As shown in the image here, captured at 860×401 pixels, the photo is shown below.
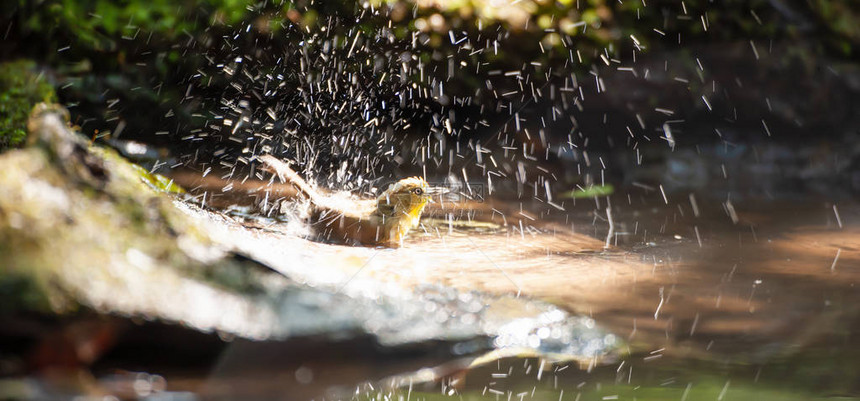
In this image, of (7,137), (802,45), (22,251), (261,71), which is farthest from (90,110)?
(802,45)

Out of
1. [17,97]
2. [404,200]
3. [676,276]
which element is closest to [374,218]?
[404,200]

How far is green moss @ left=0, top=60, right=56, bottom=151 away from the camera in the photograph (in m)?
4.37

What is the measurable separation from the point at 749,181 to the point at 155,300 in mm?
5647

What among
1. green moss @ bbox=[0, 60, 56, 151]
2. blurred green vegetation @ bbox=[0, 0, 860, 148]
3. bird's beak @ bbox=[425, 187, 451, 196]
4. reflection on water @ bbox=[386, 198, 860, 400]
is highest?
blurred green vegetation @ bbox=[0, 0, 860, 148]

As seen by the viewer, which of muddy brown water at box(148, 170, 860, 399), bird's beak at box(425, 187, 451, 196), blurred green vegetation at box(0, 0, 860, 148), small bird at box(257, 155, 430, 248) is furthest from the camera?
blurred green vegetation at box(0, 0, 860, 148)

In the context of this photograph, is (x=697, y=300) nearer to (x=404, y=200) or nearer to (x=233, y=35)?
(x=404, y=200)

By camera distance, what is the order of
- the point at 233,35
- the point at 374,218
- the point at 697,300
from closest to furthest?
1. the point at 697,300
2. the point at 374,218
3. the point at 233,35

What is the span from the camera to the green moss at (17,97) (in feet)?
14.3

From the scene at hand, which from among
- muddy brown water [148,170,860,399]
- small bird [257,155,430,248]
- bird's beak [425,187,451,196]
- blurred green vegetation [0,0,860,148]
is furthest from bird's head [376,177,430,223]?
blurred green vegetation [0,0,860,148]

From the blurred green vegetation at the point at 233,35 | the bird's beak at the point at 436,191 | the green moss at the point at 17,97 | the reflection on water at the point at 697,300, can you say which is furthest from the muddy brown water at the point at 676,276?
the blurred green vegetation at the point at 233,35

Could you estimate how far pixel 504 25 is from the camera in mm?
6289

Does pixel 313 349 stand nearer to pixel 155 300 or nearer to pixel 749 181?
pixel 155 300

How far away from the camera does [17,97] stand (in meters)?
4.57

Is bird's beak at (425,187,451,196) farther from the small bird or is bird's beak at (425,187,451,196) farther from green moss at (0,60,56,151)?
green moss at (0,60,56,151)
